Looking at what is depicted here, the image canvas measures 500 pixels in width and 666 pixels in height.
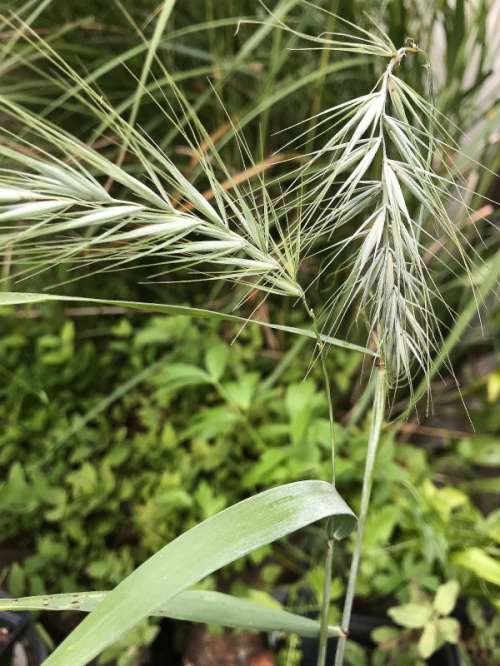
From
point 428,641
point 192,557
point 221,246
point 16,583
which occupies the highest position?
point 221,246

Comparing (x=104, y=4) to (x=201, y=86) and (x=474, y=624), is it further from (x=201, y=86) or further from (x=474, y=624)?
(x=474, y=624)

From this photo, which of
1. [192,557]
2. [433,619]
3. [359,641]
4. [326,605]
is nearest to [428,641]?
[433,619]

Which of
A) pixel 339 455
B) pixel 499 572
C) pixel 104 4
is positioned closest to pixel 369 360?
pixel 339 455

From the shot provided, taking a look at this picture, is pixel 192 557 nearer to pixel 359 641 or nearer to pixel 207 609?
pixel 207 609

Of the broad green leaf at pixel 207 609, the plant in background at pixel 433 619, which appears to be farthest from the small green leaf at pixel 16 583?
the plant in background at pixel 433 619

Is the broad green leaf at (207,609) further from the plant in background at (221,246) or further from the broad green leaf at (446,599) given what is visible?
the broad green leaf at (446,599)
